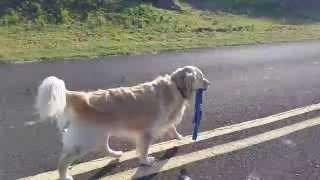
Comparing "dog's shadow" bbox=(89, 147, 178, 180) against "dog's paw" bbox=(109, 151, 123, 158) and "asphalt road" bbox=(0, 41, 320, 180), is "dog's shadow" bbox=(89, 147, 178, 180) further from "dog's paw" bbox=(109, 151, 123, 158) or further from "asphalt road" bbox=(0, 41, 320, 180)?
"asphalt road" bbox=(0, 41, 320, 180)

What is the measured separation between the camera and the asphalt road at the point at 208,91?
6565 millimetres

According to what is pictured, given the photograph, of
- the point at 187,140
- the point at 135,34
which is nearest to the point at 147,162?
the point at 187,140

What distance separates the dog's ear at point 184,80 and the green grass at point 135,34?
23.9ft

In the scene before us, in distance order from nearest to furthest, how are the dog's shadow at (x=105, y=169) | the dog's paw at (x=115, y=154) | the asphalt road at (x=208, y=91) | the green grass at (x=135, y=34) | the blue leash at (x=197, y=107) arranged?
1. the dog's shadow at (x=105, y=169)
2. the dog's paw at (x=115, y=154)
3. the asphalt road at (x=208, y=91)
4. the blue leash at (x=197, y=107)
5. the green grass at (x=135, y=34)

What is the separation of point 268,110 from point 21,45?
7.68m

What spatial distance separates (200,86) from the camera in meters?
6.60

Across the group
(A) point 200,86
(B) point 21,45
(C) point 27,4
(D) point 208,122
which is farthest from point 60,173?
(C) point 27,4

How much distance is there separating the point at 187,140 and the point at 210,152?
0.44 meters

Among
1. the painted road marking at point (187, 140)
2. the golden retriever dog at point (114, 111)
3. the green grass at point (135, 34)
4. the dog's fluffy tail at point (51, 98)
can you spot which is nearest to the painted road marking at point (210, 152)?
the golden retriever dog at point (114, 111)

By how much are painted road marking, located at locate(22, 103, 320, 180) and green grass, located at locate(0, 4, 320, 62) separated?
635 centimetres

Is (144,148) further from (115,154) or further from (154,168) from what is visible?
(115,154)

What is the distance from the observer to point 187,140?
281 inches

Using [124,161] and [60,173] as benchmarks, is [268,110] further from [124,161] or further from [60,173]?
[60,173]

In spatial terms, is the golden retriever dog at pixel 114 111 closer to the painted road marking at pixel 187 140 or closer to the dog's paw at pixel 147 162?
the dog's paw at pixel 147 162
